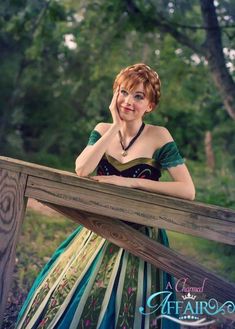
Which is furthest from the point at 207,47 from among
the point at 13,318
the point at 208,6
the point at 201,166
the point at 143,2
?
the point at 201,166

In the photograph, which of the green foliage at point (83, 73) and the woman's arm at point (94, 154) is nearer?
the woman's arm at point (94, 154)

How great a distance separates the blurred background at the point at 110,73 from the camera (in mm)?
5773

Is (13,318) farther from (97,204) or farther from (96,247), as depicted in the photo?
(97,204)

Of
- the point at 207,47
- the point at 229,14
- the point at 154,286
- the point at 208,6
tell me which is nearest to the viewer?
the point at 154,286

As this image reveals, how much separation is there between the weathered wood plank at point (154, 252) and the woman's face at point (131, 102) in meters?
0.49

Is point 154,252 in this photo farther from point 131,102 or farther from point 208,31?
point 208,31

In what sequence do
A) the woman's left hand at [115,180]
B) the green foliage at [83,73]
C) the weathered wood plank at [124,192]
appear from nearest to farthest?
the weathered wood plank at [124,192], the woman's left hand at [115,180], the green foliage at [83,73]

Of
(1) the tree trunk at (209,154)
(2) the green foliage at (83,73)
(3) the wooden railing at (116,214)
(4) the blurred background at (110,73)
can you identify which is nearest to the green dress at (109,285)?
(3) the wooden railing at (116,214)

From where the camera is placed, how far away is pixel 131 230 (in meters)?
2.21

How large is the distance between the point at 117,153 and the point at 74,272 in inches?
22.8

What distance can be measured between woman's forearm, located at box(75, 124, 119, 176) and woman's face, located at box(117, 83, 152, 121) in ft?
0.34

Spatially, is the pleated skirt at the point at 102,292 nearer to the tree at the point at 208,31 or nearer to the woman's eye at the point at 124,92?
the woman's eye at the point at 124,92

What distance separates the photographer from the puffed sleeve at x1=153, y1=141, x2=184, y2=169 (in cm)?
238

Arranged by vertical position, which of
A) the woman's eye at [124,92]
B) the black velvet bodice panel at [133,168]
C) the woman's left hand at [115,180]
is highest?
the woman's eye at [124,92]
